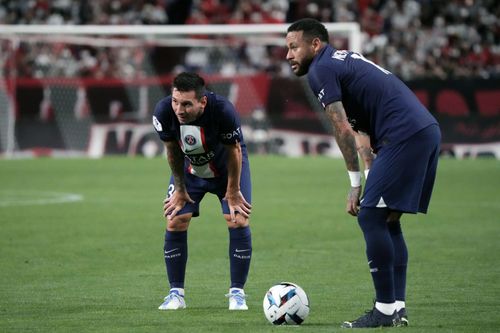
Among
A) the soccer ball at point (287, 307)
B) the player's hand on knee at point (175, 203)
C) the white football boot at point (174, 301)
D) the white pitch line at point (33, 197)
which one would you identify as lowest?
the white pitch line at point (33, 197)

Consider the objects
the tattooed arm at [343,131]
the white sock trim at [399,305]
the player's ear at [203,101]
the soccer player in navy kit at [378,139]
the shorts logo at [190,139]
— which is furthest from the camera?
the shorts logo at [190,139]

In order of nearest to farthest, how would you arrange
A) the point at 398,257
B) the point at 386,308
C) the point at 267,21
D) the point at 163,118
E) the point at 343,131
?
the point at 343,131 → the point at 386,308 → the point at 398,257 → the point at 163,118 → the point at 267,21

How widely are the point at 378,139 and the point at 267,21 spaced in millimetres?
26374

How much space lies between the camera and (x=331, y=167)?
2600 centimetres

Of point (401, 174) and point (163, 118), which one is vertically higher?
point (163, 118)

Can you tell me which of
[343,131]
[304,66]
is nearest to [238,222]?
[304,66]

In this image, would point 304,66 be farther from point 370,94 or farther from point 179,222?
point 179,222

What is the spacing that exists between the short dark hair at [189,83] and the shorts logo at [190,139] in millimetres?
464

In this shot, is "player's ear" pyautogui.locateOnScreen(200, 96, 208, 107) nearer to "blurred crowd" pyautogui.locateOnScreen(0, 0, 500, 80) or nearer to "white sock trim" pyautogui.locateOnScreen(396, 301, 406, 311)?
"white sock trim" pyautogui.locateOnScreen(396, 301, 406, 311)

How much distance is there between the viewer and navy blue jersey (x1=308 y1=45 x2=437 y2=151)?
25.1 ft

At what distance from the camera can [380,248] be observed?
300 inches

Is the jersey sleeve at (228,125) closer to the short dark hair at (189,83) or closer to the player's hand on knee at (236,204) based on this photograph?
the short dark hair at (189,83)

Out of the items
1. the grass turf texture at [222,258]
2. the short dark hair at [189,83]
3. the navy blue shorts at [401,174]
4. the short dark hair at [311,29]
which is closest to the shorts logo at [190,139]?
the short dark hair at [189,83]

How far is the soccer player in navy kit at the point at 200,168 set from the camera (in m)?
8.77
